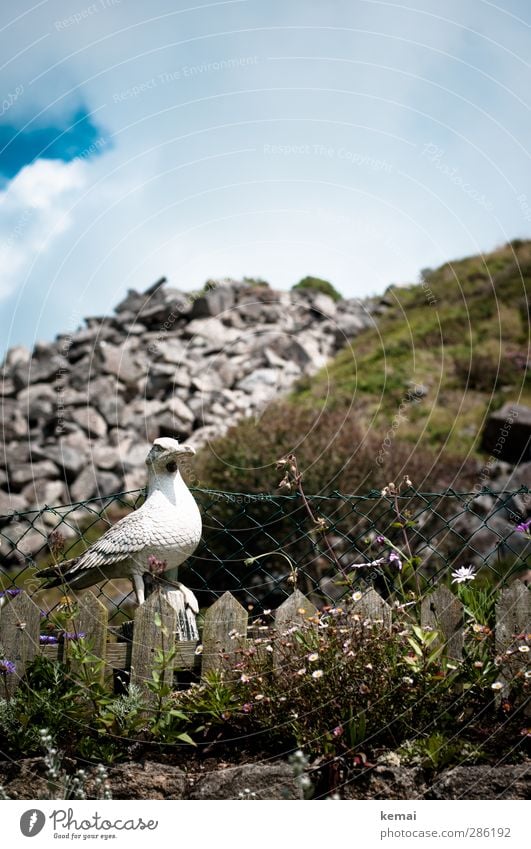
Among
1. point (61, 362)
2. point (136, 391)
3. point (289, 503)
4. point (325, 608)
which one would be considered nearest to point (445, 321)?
point (136, 391)

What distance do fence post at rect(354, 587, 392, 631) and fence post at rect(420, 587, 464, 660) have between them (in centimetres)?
14

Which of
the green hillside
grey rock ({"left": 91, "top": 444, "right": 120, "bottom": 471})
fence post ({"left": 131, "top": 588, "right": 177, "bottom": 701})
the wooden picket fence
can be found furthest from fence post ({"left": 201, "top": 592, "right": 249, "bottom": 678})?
grey rock ({"left": 91, "top": 444, "right": 120, "bottom": 471})

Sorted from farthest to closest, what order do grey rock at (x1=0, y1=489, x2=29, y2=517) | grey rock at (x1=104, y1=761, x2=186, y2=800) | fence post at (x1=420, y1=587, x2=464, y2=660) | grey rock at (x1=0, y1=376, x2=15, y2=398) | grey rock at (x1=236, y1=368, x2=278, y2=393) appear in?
grey rock at (x1=0, y1=376, x2=15, y2=398) → grey rock at (x1=236, y1=368, x2=278, y2=393) → grey rock at (x1=0, y1=489, x2=29, y2=517) → fence post at (x1=420, y1=587, x2=464, y2=660) → grey rock at (x1=104, y1=761, x2=186, y2=800)

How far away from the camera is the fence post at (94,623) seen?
10.4 feet

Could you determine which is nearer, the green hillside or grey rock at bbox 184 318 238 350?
the green hillside

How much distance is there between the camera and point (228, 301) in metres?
19.2

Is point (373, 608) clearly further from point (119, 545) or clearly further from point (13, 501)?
point (13, 501)

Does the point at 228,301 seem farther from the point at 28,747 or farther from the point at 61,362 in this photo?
the point at 28,747

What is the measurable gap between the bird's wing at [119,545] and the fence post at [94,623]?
0.45 ft

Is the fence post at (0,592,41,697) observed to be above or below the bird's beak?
below

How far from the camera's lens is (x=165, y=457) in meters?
3.30

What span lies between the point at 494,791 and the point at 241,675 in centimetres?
102

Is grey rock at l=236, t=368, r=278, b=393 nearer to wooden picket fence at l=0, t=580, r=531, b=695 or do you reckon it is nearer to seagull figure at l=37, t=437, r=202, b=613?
seagull figure at l=37, t=437, r=202, b=613

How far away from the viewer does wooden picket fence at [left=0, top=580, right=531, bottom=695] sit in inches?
122
